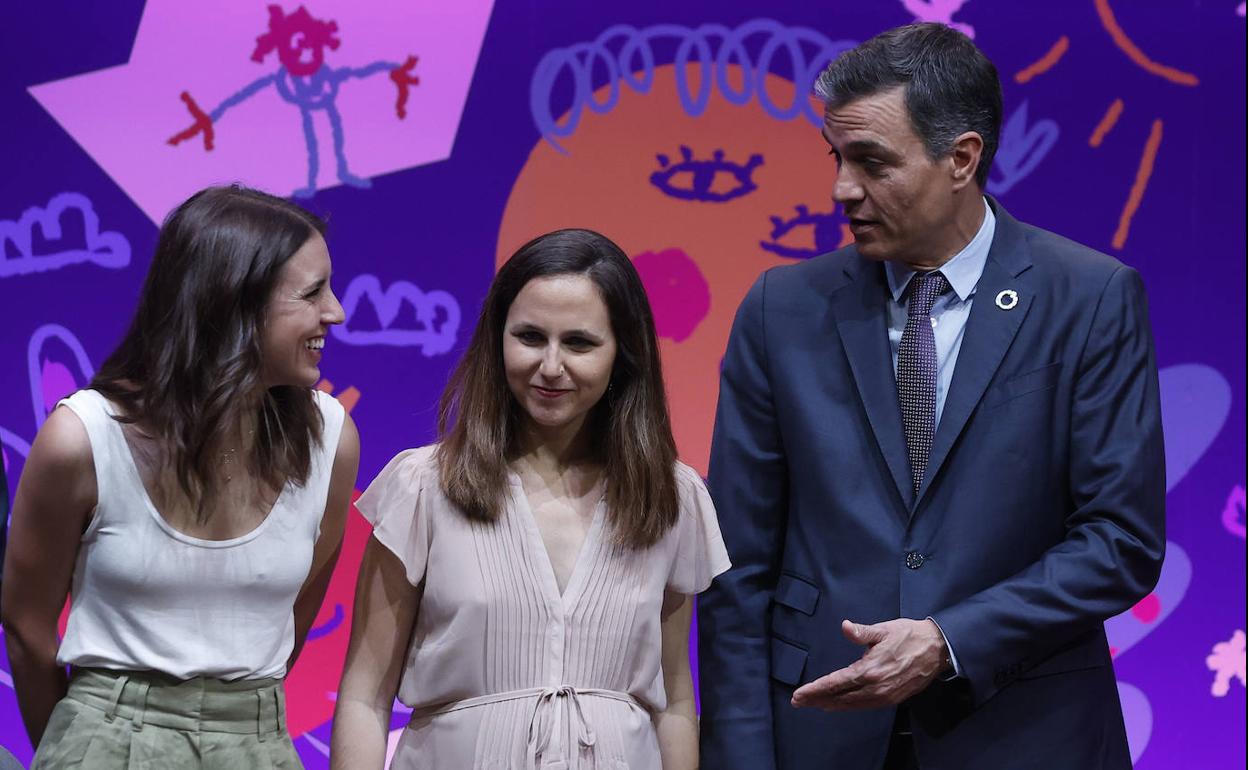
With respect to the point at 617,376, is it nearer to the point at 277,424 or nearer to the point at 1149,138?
the point at 277,424

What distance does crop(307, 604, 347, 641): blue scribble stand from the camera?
382 cm

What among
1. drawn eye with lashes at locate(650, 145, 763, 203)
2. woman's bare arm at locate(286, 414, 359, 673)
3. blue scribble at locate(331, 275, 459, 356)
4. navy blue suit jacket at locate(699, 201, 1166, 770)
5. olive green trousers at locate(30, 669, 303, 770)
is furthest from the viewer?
drawn eye with lashes at locate(650, 145, 763, 203)

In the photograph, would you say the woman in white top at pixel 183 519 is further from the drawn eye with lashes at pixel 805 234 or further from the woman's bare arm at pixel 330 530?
the drawn eye with lashes at pixel 805 234

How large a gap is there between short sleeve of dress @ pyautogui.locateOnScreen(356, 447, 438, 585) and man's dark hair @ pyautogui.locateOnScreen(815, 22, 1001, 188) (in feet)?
2.78

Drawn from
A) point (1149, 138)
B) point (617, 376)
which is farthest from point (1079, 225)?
point (617, 376)

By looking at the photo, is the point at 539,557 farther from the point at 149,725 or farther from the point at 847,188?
the point at 847,188

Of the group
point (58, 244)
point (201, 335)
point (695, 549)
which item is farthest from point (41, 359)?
point (695, 549)

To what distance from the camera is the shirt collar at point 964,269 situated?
2.43 meters

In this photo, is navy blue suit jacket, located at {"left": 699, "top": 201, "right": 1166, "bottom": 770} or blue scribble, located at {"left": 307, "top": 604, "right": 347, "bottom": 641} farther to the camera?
blue scribble, located at {"left": 307, "top": 604, "right": 347, "bottom": 641}

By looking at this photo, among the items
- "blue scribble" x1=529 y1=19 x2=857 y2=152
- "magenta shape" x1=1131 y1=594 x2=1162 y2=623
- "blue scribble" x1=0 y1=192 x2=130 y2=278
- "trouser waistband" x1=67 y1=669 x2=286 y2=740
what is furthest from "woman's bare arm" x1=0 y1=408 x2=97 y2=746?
"magenta shape" x1=1131 y1=594 x2=1162 y2=623

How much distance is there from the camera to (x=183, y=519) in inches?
89.2

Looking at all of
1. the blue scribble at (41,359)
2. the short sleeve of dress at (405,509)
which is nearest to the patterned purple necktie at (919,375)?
the short sleeve of dress at (405,509)

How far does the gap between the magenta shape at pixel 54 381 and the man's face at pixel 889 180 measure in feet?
7.05

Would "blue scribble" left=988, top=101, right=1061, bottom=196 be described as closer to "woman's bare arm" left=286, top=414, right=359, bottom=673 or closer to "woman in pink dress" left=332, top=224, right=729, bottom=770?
"woman in pink dress" left=332, top=224, right=729, bottom=770
